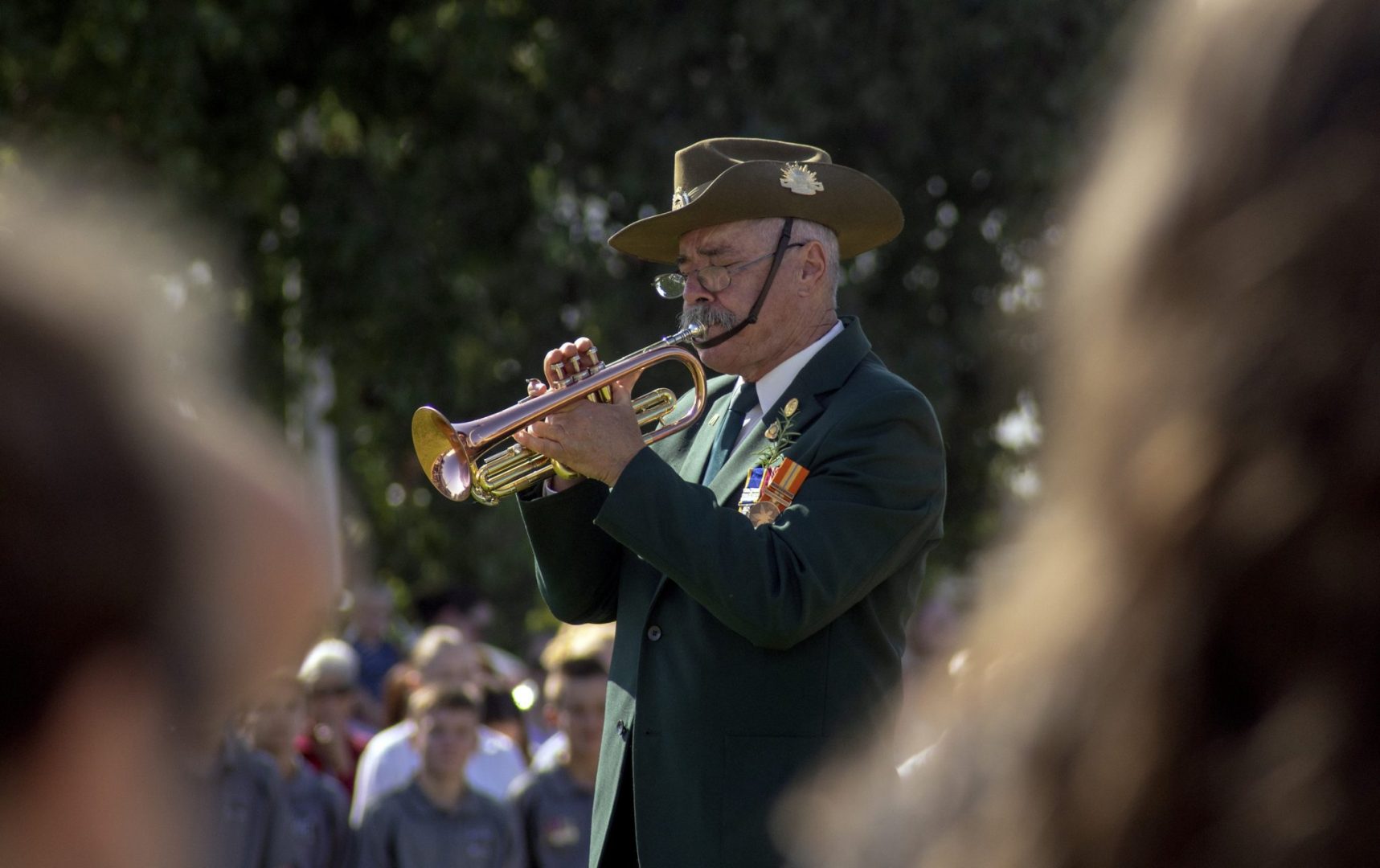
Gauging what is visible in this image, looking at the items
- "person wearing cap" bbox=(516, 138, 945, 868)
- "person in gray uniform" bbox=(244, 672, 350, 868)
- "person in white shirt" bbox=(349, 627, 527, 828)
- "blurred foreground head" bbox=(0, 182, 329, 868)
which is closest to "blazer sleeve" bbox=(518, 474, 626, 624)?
"person wearing cap" bbox=(516, 138, 945, 868)

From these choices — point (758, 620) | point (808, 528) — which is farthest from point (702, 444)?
point (758, 620)

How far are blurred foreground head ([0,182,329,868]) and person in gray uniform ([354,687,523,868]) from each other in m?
5.74

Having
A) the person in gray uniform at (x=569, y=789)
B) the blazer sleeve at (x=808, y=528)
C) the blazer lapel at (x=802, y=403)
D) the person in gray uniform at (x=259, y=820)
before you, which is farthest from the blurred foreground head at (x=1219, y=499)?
the person in gray uniform at (x=569, y=789)

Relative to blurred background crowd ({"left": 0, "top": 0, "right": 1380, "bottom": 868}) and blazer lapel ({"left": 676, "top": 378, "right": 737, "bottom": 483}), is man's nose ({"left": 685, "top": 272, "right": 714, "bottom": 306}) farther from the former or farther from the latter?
blurred background crowd ({"left": 0, "top": 0, "right": 1380, "bottom": 868})

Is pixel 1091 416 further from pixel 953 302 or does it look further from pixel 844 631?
pixel 953 302

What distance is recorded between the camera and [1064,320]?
0.96 meters

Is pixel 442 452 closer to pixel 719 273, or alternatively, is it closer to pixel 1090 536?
pixel 719 273

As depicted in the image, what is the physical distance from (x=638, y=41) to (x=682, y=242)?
8.07m

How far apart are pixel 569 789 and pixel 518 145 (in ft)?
22.0

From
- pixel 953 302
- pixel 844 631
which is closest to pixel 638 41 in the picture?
pixel 953 302

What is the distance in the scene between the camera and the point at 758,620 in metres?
3.33

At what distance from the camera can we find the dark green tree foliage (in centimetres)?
1147

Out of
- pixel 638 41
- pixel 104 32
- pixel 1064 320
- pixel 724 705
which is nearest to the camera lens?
pixel 1064 320

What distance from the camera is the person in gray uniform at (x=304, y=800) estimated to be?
678 cm
